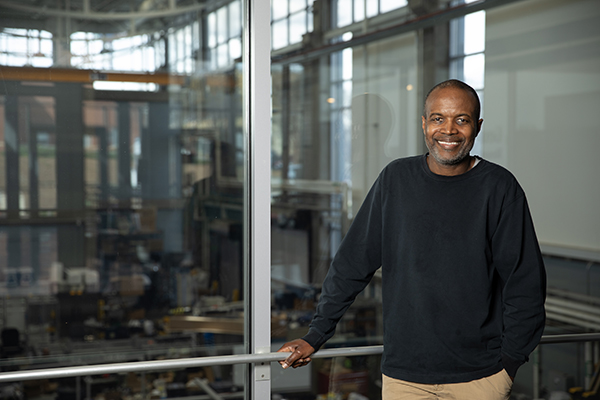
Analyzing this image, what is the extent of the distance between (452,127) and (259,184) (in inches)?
19.3

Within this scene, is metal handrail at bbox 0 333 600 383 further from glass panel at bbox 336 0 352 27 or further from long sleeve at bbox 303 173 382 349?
glass panel at bbox 336 0 352 27

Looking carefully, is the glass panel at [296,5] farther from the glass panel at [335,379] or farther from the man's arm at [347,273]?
the man's arm at [347,273]

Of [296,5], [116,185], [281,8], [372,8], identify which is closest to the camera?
[281,8]

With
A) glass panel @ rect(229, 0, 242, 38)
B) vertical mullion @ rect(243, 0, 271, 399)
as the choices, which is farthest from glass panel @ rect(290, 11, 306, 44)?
vertical mullion @ rect(243, 0, 271, 399)

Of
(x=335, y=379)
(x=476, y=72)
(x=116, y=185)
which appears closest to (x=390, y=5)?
(x=476, y=72)

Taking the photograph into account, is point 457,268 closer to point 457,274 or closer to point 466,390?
point 457,274

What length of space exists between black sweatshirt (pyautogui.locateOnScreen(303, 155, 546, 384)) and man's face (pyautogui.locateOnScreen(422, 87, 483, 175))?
1.8 inches

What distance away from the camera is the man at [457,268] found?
1.21 meters

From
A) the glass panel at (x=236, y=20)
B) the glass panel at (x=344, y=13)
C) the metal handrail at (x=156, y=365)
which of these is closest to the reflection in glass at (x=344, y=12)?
the glass panel at (x=344, y=13)

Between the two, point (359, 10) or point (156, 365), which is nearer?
point (156, 365)

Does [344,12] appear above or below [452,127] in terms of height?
above

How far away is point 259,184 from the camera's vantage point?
1440 mm

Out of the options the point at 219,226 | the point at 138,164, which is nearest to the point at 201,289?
the point at 219,226

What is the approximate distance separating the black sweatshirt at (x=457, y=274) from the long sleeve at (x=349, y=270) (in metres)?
0.04
